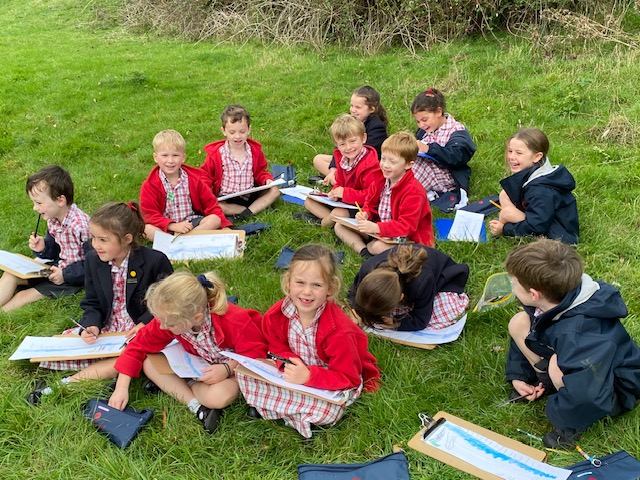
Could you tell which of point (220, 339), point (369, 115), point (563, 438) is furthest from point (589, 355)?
point (369, 115)

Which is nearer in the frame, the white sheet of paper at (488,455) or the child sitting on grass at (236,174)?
the white sheet of paper at (488,455)

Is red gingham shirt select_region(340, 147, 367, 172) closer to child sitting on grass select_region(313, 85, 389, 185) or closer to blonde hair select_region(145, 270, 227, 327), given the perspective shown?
child sitting on grass select_region(313, 85, 389, 185)

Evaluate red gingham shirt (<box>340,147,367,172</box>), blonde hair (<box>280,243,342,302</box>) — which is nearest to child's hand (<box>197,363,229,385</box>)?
blonde hair (<box>280,243,342,302</box>)

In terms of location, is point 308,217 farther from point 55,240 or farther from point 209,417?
point 209,417

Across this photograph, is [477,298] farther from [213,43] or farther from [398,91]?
[213,43]

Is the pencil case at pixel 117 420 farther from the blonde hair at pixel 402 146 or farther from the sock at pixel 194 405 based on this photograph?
the blonde hair at pixel 402 146

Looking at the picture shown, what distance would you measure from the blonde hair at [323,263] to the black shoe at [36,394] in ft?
5.50

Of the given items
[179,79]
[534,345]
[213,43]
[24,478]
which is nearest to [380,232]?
[534,345]

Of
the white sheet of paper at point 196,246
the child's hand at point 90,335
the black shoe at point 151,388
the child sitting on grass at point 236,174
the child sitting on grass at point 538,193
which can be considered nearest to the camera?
the black shoe at point 151,388

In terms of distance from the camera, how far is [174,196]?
203 inches

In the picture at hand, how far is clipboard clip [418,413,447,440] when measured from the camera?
2.94 meters

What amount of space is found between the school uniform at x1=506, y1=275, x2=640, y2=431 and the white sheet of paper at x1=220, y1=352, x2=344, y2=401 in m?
1.12

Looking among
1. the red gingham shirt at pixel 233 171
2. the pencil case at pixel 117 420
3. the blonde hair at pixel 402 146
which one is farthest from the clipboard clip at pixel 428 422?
the red gingham shirt at pixel 233 171

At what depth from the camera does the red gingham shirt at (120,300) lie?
3.75 meters
